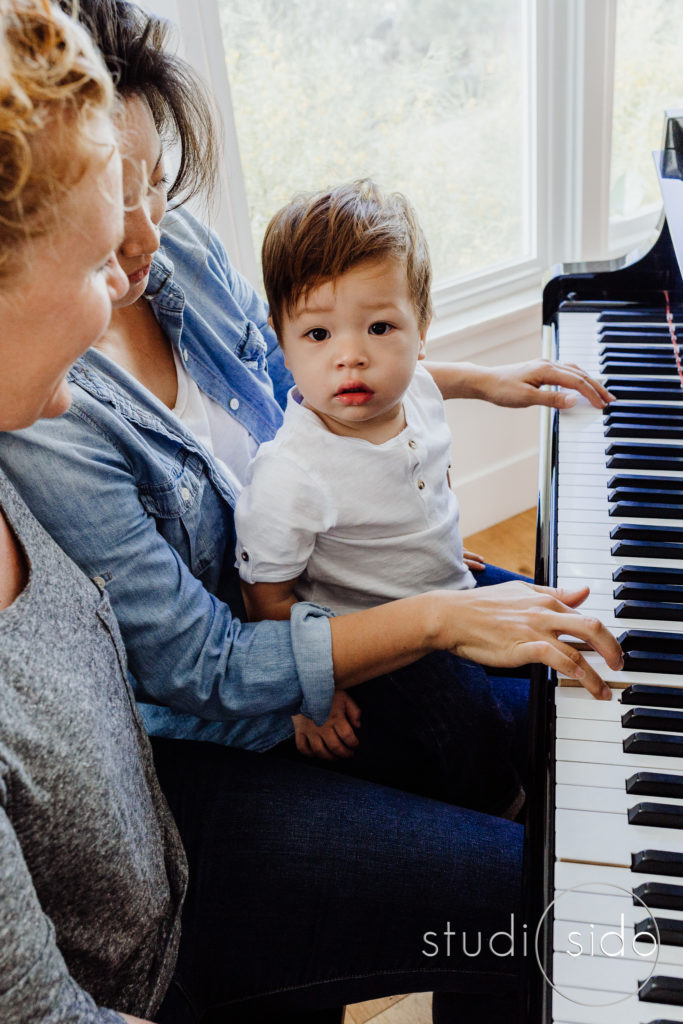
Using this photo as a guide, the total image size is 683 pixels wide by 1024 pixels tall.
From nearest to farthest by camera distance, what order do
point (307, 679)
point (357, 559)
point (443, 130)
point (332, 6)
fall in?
point (307, 679)
point (357, 559)
point (332, 6)
point (443, 130)

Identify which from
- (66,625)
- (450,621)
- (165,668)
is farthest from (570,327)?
(66,625)

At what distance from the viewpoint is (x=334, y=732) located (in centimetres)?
116

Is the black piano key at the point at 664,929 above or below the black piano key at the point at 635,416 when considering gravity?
below

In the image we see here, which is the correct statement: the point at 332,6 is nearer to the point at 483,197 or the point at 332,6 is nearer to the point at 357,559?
the point at 483,197

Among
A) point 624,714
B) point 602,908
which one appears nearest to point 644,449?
point 624,714

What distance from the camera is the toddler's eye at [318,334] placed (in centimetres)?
116

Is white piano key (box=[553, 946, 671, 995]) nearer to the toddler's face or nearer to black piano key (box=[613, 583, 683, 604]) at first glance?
black piano key (box=[613, 583, 683, 604])

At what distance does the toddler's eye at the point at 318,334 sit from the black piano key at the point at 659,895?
0.72 meters

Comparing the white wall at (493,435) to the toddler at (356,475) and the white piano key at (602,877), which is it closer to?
the toddler at (356,475)

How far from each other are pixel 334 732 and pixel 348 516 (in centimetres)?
27

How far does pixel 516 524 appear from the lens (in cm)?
272

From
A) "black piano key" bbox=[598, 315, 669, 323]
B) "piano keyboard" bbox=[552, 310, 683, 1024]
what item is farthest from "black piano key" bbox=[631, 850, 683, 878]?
"black piano key" bbox=[598, 315, 669, 323]

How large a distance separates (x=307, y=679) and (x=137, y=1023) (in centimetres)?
41

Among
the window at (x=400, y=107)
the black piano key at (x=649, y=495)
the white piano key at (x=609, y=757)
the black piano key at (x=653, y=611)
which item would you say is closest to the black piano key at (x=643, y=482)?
the black piano key at (x=649, y=495)
